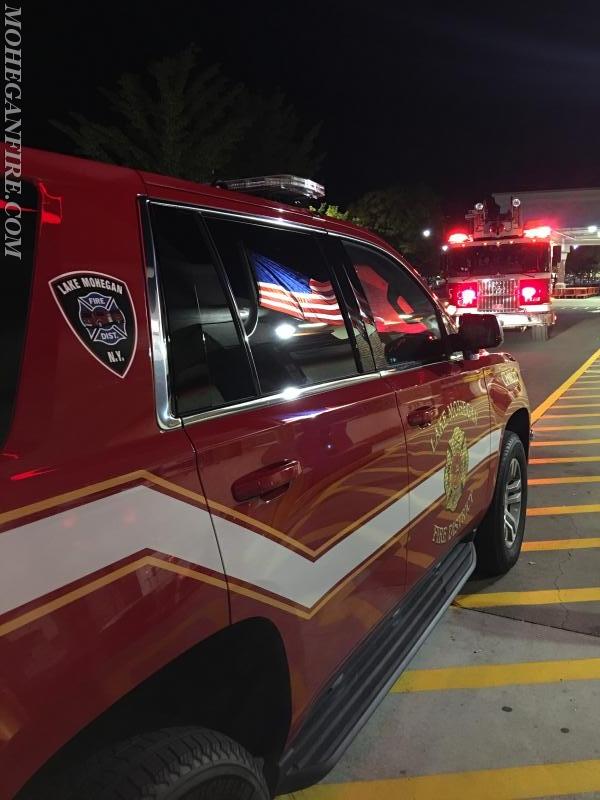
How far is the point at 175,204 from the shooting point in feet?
5.67

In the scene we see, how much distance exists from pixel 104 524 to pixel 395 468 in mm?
1279

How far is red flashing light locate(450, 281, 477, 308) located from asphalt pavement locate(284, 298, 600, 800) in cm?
1236

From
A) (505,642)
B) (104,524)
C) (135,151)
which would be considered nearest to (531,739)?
(505,642)

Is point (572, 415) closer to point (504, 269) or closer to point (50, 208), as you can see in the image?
point (50, 208)

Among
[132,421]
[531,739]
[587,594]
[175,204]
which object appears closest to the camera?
[132,421]

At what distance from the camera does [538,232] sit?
1633 cm

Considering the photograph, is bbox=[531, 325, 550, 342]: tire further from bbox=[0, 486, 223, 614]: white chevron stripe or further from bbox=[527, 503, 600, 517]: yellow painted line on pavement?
bbox=[0, 486, 223, 614]: white chevron stripe

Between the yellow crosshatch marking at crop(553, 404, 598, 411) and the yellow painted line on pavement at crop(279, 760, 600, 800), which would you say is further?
the yellow crosshatch marking at crop(553, 404, 598, 411)

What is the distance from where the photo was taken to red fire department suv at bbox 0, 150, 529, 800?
1.21 m

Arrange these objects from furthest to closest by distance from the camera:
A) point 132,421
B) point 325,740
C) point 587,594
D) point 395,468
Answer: point 587,594
point 395,468
point 325,740
point 132,421

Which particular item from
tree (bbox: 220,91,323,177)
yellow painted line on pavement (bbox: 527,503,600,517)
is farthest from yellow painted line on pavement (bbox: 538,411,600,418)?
tree (bbox: 220,91,323,177)

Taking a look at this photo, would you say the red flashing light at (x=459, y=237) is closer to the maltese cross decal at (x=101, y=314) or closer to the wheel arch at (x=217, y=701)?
the wheel arch at (x=217, y=701)

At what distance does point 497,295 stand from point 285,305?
1512 centimetres

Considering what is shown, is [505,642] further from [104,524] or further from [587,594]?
[104,524]
